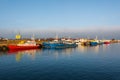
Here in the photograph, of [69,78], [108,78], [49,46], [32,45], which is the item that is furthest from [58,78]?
[49,46]

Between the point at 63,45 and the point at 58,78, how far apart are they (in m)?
79.5

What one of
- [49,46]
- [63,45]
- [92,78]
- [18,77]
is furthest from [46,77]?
[63,45]

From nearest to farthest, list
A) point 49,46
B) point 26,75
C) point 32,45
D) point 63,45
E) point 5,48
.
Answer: point 26,75 < point 5,48 < point 32,45 < point 49,46 < point 63,45

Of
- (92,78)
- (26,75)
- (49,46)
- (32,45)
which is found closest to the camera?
(92,78)

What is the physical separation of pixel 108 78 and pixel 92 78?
2171 mm

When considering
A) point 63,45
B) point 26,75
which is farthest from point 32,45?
point 26,75

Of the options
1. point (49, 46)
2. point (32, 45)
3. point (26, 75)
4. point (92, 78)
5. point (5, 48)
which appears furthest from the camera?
point (49, 46)

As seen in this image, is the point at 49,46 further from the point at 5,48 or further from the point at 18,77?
the point at 18,77

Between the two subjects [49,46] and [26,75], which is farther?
[49,46]

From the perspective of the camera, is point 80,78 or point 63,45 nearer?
point 80,78

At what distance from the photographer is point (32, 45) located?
300 ft

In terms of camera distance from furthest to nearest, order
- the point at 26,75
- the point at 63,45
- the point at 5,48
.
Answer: the point at 63,45 < the point at 5,48 < the point at 26,75

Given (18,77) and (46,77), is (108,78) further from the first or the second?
(18,77)

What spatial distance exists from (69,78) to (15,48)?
58.7 meters
